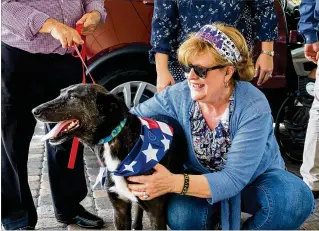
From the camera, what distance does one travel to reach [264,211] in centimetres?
257

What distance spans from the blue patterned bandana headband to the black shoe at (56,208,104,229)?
4.86ft

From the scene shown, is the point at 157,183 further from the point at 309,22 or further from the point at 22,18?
the point at 309,22

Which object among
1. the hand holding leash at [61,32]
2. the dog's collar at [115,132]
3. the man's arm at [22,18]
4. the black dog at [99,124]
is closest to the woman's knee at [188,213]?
the black dog at [99,124]

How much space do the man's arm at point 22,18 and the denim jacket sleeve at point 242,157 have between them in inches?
44.4

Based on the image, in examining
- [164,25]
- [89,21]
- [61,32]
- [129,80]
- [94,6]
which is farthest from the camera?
[129,80]

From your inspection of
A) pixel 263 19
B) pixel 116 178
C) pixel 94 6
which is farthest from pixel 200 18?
pixel 116 178

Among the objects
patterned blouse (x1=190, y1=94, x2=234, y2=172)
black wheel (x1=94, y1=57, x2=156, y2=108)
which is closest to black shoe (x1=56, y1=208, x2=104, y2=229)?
patterned blouse (x1=190, y1=94, x2=234, y2=172)

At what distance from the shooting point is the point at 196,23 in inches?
118

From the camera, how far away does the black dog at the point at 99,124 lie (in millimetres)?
2383

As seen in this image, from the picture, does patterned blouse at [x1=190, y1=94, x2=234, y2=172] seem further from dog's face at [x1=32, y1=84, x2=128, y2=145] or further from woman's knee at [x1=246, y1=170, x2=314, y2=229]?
dog's face at [x1=32, y1=84, x2=128, y2=145]

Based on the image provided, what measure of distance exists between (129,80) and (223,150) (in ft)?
6.18

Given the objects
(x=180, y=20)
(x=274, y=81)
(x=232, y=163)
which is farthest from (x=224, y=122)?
(x=274, y=81)

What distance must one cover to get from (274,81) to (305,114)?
445 mm

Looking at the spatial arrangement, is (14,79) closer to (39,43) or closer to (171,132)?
(39,43)
